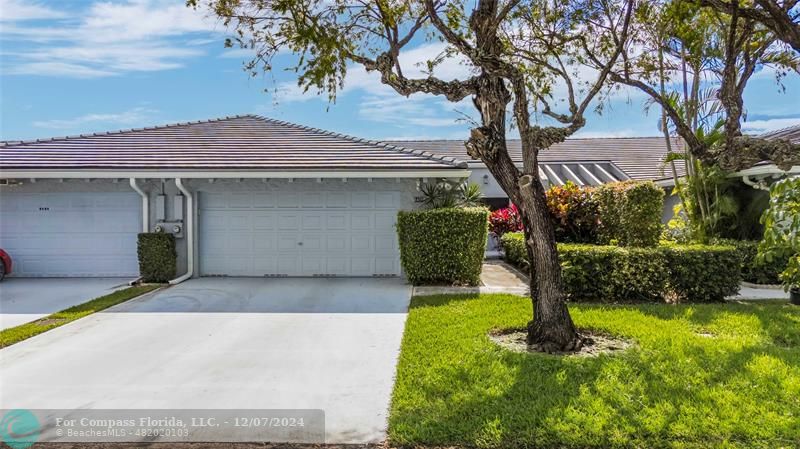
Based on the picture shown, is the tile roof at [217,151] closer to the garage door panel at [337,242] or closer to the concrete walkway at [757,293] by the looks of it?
the garage door panel at [337,242]

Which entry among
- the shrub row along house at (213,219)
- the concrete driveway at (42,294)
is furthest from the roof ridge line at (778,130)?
the concrete driveway at (42,294)

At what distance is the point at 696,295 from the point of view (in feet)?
30.1

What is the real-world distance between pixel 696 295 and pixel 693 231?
4121 millimetres

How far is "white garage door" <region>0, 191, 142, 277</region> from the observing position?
12617mm

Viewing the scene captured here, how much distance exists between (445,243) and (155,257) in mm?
7040

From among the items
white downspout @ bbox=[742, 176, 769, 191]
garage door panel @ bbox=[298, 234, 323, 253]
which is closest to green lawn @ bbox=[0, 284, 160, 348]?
garage door panel @ bbox=[298, 234, 323, 253]

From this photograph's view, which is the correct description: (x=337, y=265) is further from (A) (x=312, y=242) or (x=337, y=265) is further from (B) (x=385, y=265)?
(B) (x=385, y=265)

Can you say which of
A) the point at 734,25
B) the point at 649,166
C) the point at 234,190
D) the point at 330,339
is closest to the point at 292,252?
the point at 234,190

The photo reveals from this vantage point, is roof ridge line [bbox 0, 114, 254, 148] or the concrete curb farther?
roof ridge line [bbox 0, 114, 254, 148]

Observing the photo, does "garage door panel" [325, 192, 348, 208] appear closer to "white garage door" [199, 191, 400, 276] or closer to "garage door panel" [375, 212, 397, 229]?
"white garage door" [199, 191, 400, 276]

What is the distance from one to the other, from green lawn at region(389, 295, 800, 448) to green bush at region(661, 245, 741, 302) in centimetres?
178

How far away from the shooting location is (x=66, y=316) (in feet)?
27.7

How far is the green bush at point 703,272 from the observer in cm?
909

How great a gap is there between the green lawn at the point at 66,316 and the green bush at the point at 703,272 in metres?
10.7
